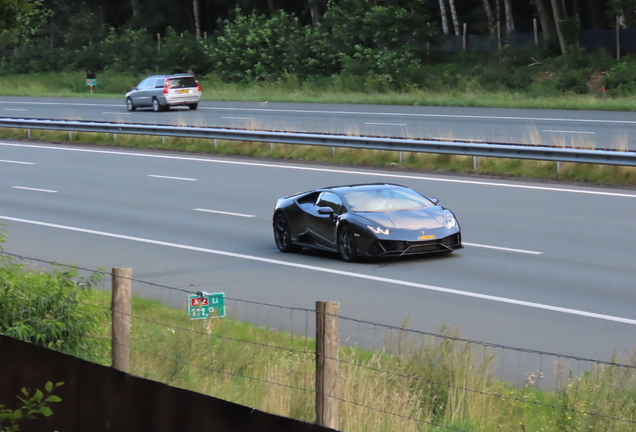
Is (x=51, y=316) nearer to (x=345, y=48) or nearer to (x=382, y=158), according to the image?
(x=382, y=158)

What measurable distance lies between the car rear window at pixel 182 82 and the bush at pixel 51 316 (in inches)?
1472

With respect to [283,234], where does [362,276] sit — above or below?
below

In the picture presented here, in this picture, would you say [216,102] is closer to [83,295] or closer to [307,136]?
[307,136]

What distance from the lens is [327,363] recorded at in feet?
18.9

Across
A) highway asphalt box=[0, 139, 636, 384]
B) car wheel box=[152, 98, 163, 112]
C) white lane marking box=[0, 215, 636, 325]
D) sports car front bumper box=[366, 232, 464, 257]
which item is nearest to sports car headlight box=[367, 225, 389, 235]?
sports car front bumper box=[366, 232, 464, 257]

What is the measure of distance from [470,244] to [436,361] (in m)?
8.09

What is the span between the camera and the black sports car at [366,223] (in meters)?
14.9

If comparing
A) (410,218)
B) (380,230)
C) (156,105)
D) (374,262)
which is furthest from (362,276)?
(156,105)

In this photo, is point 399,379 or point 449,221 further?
point 449,221

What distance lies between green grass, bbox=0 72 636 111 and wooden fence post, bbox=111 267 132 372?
32.4 metres

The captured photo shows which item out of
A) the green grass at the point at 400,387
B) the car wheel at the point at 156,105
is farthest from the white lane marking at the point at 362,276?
the car wheel at the point at 156,105

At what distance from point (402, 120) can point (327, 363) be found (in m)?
30.1

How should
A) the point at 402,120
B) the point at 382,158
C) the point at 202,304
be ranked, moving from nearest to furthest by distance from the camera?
1. the point at 202,304
2. the point at 382,158
3. the point at 402,120

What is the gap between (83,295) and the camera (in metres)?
8.66
